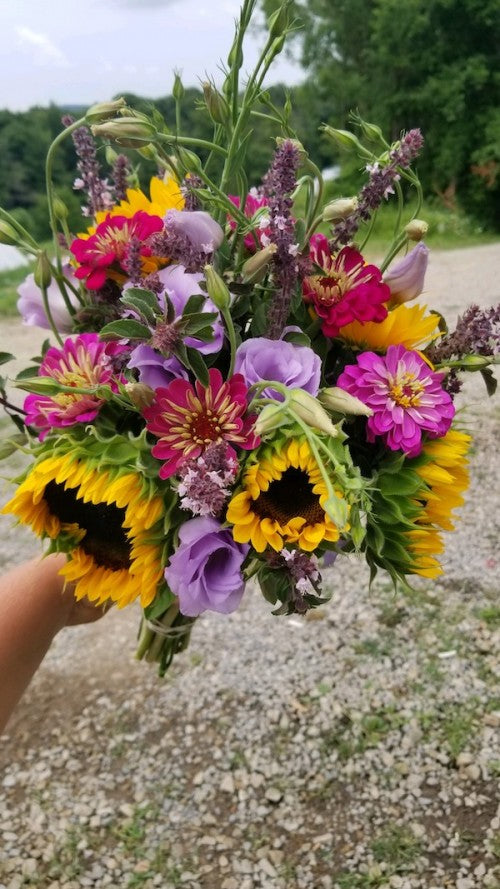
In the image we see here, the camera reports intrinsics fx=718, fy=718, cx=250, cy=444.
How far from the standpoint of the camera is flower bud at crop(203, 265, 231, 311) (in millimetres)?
843

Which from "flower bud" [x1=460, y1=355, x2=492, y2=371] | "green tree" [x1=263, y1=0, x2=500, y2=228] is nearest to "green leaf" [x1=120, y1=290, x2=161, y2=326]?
"flower bud" [x1=460, y1=355, x2=492, y2=371]

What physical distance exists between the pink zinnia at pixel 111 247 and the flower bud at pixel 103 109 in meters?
0.16

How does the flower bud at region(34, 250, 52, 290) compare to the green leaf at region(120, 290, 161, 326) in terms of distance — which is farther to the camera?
the flower bud at region(34, 250, 52, 290)

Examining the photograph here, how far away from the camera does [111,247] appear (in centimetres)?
103

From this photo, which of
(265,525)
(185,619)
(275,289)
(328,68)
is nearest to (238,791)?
(185,619)

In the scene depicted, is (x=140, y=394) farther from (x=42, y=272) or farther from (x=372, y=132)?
(x=372, y=132)

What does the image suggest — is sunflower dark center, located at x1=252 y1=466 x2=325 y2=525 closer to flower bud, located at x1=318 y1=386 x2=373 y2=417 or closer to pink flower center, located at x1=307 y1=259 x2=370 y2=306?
flower bud, located at x1=318 y1=386 x2=373 y2=417

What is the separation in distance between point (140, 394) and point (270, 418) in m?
0.18

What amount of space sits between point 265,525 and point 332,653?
189 cm

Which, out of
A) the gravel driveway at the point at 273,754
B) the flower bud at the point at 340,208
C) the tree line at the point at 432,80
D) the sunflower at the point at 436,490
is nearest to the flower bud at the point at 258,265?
the flower bud at the point at 340,208

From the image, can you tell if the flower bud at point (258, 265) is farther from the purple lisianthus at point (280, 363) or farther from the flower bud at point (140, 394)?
the flower bud at point (140, 394)

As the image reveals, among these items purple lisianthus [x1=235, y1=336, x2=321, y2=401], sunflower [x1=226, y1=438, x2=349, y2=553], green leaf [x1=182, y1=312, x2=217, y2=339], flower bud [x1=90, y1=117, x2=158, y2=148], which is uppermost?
flower bud [x1=90, y1=117, x2=158, y2=148]

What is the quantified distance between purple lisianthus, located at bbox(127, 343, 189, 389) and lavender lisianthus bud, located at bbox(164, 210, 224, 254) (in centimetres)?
15

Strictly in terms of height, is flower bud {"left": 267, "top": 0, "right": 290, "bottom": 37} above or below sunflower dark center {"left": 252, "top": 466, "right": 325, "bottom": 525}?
above
